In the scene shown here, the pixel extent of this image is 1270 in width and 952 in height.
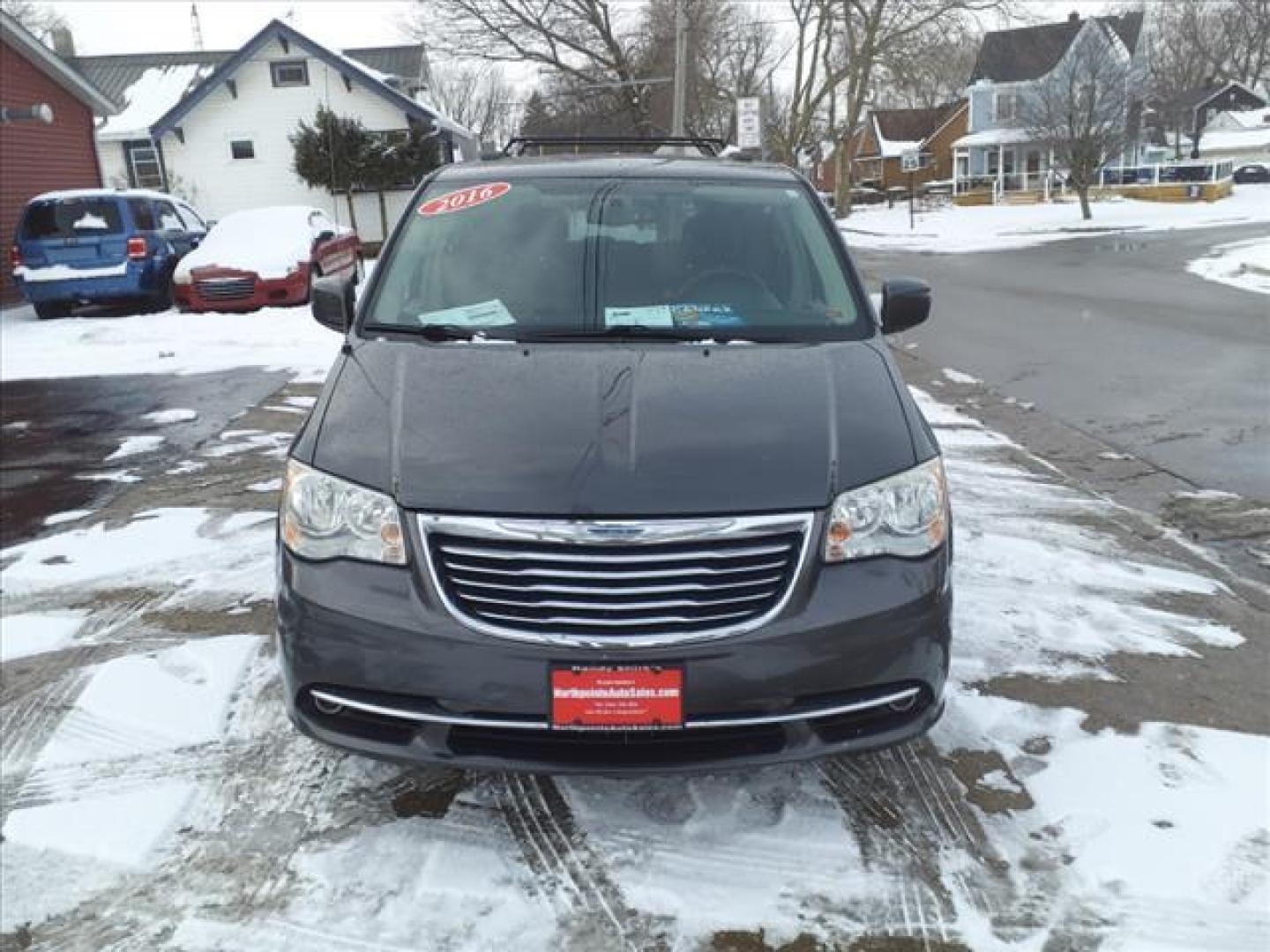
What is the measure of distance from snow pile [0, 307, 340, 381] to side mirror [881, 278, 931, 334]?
23.2 feet

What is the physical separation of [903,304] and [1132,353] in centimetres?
767

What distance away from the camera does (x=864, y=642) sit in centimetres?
256

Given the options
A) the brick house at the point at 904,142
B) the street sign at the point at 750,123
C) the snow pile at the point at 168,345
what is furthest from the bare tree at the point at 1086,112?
the snow pile at the point at 168,345

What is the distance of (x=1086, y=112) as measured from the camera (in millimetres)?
35844

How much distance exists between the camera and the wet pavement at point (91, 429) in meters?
Answer: 6.29

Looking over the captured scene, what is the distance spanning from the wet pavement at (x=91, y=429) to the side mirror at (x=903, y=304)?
4557mm

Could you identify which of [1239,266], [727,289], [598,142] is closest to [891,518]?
[727,289]

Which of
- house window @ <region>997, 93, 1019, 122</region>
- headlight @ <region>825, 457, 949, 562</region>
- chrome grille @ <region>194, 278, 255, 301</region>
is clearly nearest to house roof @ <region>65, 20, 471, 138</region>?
chrome grille @ <region>194, 278, 255, 301</region>

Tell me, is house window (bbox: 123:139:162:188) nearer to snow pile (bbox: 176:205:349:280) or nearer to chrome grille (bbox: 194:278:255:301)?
snow pile (bbox: 176:205:349:280)

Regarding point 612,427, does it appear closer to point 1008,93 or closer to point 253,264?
point 253,264

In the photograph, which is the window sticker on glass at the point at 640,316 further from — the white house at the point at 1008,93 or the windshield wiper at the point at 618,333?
the white house at the point at 1008,93

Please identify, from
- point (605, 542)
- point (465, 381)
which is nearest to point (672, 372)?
point (465, 381)

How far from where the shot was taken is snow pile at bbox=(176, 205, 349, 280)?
14047mm

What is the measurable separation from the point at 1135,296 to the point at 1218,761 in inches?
548
